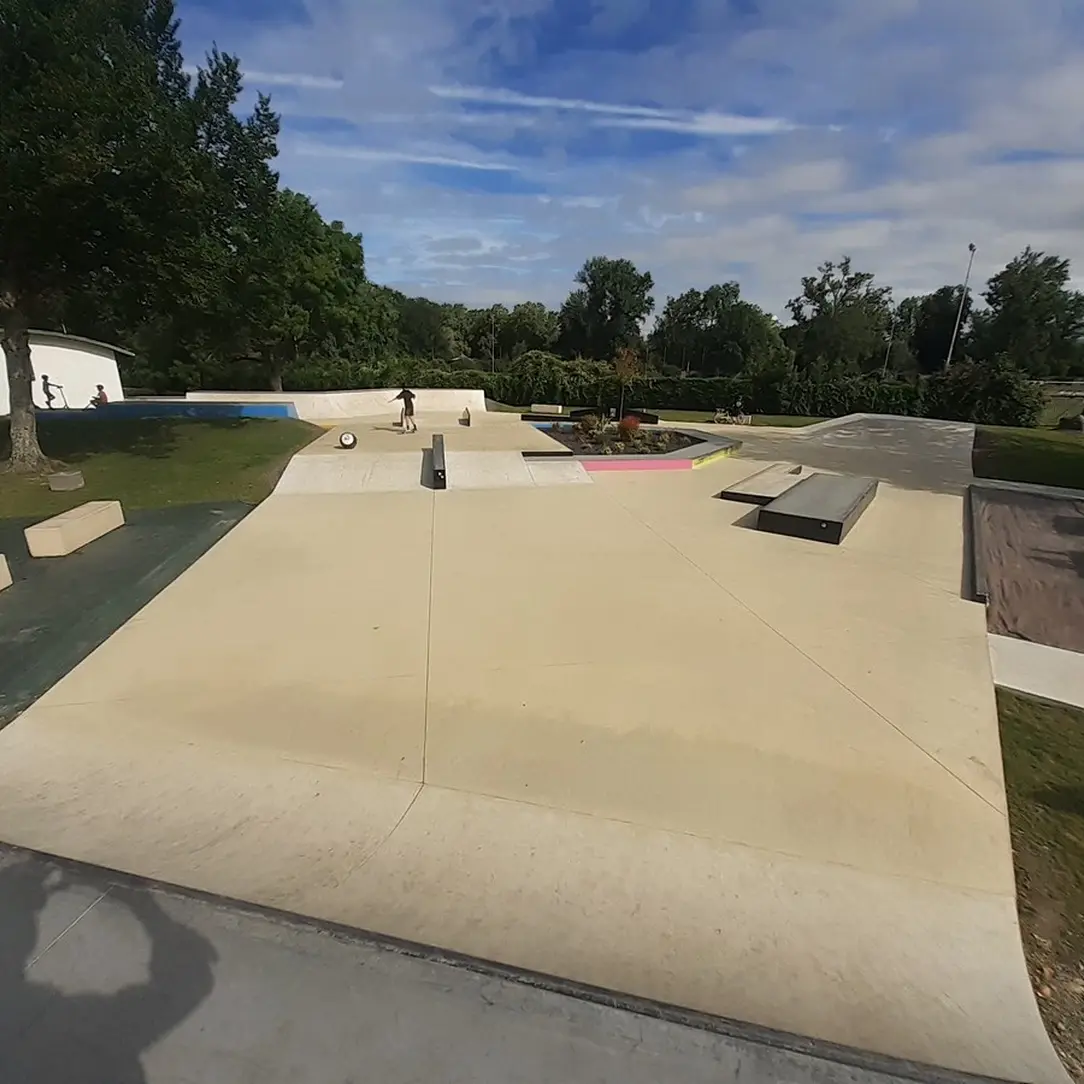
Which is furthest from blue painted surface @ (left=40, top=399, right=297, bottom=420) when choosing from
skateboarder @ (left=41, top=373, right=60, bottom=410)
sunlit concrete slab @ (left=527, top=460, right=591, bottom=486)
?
sunlit concrete slab @ (left=527, top=460, right=591, bottom=486)

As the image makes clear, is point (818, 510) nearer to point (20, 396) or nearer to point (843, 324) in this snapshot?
point (20, 396)

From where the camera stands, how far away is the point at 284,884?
10.3ft

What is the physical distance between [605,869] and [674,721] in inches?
60.9

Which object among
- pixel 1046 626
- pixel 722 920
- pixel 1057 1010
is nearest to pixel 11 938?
pixel 722 920

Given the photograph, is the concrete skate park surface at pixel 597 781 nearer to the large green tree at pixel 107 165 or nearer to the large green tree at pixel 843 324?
the large green tree at pixel 107 165

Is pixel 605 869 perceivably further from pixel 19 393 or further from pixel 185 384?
pixel 185 384

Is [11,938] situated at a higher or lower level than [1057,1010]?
higher

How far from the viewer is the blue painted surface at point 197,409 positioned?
22547 millimetres

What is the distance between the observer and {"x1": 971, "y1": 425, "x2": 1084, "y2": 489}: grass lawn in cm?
1448

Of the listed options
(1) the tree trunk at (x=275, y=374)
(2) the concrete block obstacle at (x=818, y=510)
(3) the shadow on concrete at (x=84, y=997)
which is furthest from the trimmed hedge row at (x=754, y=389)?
(3) the shadow on concrete at (x=84, y=997)

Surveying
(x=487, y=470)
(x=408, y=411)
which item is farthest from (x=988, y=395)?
(x=487, y=470)

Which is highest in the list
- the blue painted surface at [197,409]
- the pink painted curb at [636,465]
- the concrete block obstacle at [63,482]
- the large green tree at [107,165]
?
the large green tree at [107,165]

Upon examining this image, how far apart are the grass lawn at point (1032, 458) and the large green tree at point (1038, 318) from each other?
91.8 ft

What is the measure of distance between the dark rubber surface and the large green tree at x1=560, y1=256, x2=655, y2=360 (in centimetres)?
5076
